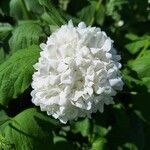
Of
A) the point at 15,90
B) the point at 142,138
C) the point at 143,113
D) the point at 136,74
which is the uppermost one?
the point at 15,90

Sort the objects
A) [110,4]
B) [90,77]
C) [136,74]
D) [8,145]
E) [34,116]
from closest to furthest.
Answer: [90,77] → [8,145] → [34,116] → [136,74] → [110,4]

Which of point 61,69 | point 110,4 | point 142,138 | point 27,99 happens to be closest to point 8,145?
point 61,69

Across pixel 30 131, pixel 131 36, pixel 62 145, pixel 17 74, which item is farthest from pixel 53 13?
pixel 131 36

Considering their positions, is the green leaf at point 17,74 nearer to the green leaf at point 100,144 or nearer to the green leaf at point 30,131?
the green leaf at point 30,131

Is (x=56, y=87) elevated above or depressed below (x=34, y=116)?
above

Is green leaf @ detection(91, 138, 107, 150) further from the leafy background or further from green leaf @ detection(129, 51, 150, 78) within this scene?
green leaf @ detection(129, 51, 150, 78)

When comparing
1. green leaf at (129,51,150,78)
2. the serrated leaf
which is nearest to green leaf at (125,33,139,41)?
the serrated leaf

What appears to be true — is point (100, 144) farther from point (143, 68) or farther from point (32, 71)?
point (32, 71)

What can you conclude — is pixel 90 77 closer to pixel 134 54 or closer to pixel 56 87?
pixel 56 87
